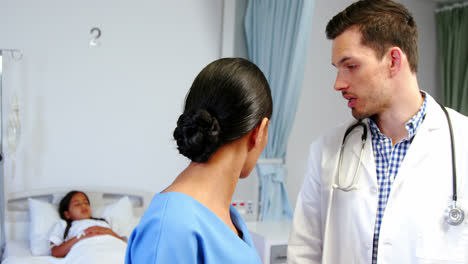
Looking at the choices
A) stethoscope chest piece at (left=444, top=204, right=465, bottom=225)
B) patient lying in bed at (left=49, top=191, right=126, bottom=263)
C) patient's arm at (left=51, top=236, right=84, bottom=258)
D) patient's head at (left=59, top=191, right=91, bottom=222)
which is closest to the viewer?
stethoscope chest piece at (left=444, top=204, right=465, bottom=225)

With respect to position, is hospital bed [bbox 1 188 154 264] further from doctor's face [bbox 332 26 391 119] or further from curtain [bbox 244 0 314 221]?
doctor's face [bbox 332 26 391 119]

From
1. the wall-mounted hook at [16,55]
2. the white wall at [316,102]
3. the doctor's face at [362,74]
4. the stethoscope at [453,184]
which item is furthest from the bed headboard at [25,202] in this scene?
the doctor's face at [362,74]

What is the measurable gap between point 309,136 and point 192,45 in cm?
120

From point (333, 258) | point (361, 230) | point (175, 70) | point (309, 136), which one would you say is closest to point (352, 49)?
point (361, 230)

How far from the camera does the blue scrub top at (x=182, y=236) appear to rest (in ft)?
2.56

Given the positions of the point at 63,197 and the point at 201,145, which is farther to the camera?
the point at 63,197

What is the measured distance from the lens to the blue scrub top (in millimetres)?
781

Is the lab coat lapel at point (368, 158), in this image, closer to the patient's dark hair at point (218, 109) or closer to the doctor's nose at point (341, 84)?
the doctor's nose at point (341, 84)

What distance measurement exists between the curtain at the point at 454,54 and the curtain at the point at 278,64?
1.70m

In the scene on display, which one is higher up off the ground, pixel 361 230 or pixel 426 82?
pixel 426 82

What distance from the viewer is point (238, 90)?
2.99 feet

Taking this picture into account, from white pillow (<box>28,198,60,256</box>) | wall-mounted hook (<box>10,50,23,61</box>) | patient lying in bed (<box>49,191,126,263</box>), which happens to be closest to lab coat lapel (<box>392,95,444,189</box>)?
patient lying in bed (<box>49,191,126,263</box>)

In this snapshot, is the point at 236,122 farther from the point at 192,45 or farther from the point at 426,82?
the point at 426,82

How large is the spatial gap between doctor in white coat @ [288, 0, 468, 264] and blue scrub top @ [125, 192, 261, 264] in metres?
0.56
